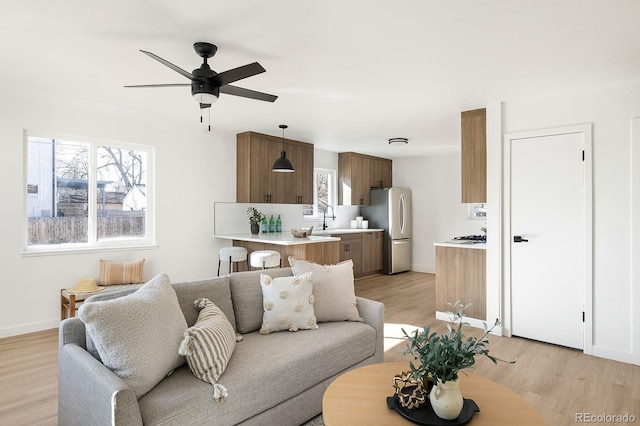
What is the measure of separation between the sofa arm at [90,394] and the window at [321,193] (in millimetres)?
5266

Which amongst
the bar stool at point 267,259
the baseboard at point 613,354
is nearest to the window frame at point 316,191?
the bar stool at point 267,259

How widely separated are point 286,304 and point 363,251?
15.2 feet

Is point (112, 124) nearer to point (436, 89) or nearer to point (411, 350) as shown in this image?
point (436, 89)

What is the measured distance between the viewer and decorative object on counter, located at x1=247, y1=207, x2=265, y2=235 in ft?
18.6

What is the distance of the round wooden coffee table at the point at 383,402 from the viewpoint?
1.47 metres

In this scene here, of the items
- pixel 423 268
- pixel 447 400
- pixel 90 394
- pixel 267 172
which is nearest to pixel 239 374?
pixel 90 394

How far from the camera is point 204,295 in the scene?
2.35m

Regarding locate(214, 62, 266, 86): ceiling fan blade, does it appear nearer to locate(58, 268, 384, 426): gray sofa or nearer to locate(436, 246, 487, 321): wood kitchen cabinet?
locate(58, 268, 384, 426): gray sofa

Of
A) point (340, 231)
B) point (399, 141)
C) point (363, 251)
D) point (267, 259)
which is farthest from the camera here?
point (363, 251)

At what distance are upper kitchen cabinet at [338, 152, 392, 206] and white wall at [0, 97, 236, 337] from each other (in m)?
2.47

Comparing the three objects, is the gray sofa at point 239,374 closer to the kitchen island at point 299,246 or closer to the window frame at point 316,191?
the kitchen island at point 299,246

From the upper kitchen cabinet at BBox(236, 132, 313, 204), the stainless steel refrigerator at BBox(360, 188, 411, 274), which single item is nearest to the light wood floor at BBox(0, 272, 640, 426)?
the upper kitchen cabinet at BBox(236, 132, 313, 204)

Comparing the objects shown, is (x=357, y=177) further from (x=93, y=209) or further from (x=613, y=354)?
(x=613, y=354)

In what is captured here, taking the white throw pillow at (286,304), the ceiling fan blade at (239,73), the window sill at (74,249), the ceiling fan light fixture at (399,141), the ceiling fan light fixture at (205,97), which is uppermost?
the ceiling fan light fixture at (399,141)
